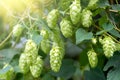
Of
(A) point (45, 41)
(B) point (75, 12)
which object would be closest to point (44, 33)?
(A) point (45, 41)

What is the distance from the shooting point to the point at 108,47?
120 centimetres

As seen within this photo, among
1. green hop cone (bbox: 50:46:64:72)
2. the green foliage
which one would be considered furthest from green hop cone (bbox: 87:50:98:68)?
green hop cone (bbox: 50:46:64:72)

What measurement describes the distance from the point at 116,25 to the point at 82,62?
30 centimetres

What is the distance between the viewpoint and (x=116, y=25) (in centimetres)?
138

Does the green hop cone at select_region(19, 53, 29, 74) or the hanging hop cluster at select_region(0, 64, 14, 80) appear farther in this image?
the hanging hop cluster at select_region(0, 64, 14, 80)

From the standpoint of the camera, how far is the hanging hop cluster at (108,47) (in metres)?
1.20

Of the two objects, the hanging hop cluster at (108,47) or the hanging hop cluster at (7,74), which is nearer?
the hanging hop cluster at (108,47)

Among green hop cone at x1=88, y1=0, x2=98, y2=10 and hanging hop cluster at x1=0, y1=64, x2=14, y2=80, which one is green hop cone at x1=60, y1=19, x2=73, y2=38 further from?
hanging hop cluster at x1=0, y1=64, x2=14, y2=80

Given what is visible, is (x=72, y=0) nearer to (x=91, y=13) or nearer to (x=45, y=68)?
(x=91, y=13)

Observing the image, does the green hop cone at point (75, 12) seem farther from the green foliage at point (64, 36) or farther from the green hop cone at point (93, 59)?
the green hop cone at point (93, 59)

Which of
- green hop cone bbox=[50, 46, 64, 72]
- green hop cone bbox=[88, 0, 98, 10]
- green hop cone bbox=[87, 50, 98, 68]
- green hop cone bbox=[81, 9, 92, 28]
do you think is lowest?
green hop cone bbox=[87, 50, 98, 68]

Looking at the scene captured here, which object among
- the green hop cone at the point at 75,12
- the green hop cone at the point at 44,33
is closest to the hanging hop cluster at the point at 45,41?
the green hop cone at the point at 44,33

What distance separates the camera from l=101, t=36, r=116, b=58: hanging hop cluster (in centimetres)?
120

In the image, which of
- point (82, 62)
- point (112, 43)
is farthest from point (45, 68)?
point (112, 43)
